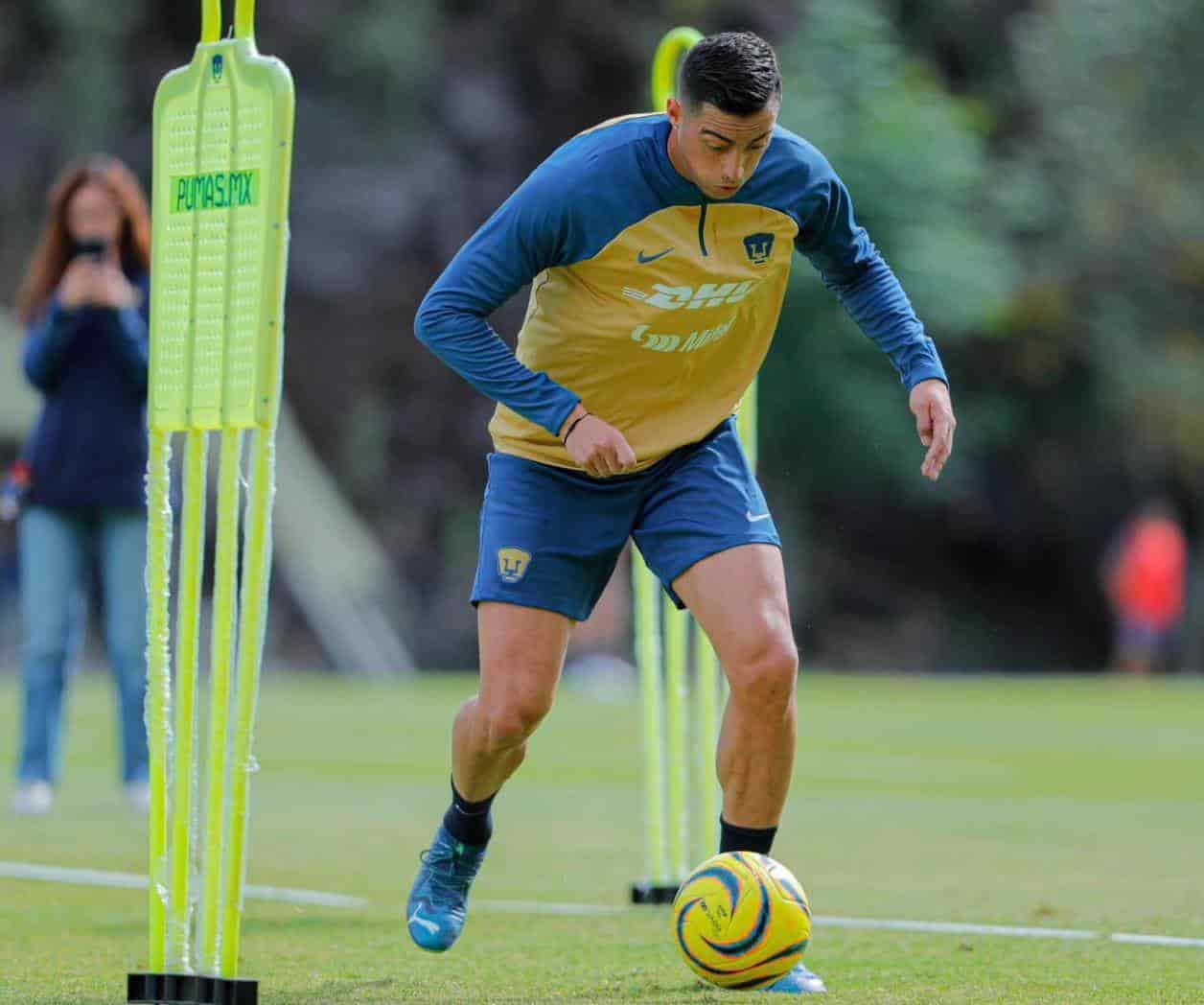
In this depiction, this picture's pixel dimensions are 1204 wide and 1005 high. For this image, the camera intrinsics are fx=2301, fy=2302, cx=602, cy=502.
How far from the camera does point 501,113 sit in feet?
102

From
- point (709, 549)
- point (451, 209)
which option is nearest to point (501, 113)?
point (451, 209)

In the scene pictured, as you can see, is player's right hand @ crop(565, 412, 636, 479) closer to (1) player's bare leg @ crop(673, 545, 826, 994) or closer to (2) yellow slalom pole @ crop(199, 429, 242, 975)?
(1) player's bare leg @ crop(673, 545, 826, 994)

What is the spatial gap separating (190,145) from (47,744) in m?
5.98

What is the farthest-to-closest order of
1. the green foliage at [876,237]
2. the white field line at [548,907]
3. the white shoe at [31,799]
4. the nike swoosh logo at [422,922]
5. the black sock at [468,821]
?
the green foliage at [876,237] < the white shoe at [31,799] < the white field line at [548,907] < the black sock at [468,821] < the nike swoosh logo at [422,922]

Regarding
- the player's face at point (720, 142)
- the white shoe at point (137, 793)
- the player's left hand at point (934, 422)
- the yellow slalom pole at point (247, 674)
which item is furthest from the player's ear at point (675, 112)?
the white shoe at point (137, 793)

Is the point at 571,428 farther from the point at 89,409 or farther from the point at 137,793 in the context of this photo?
the point at 137,793

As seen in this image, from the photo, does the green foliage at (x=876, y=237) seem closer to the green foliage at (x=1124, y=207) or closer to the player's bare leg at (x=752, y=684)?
the green foliage at (x=1124, y=207)

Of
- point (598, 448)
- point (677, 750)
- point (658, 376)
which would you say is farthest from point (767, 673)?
Answer: point (677, 750)

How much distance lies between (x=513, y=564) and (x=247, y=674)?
127 cm

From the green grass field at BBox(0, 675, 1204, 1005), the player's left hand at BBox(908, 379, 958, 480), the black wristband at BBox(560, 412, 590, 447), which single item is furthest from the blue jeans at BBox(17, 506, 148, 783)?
the player's left hand at BBox(908, 379, 958, 480)

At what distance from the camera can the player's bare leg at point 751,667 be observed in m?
5.70

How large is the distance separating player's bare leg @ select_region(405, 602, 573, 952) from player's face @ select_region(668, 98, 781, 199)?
1231mm

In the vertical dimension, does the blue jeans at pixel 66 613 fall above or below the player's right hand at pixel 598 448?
below

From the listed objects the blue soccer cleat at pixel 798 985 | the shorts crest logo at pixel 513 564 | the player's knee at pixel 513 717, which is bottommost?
the blue soccer cleat at pixel 798 985
